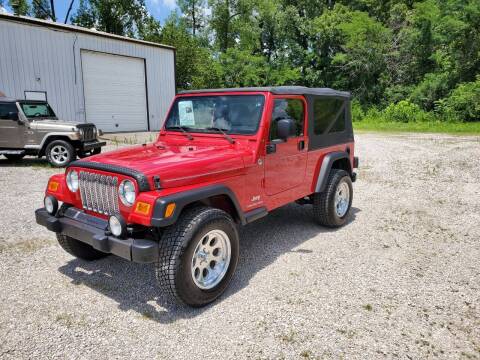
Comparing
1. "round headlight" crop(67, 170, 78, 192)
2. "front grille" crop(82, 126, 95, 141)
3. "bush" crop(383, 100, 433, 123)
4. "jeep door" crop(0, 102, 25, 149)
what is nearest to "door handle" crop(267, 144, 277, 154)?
"round headlight" crop(67, 170, 78, 192)

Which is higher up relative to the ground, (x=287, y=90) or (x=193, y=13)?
(x=193, y=13)

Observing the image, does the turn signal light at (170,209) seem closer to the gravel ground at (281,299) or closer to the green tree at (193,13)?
the gravel ground at (281,299)

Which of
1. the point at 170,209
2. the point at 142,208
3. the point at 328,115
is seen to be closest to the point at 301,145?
the point at 328,115

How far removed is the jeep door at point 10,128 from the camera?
10.1 meters

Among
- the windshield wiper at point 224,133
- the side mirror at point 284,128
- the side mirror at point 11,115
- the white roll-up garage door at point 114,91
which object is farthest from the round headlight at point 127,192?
the white roll-up garage door at point 114,91

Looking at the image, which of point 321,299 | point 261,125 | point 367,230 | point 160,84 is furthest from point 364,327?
point 160,84

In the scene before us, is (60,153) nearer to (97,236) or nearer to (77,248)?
(77,248)

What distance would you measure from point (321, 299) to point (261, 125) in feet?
5.97

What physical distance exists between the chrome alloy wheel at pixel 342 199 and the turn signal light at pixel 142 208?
323 centimetres

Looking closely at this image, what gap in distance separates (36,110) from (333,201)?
361 inches

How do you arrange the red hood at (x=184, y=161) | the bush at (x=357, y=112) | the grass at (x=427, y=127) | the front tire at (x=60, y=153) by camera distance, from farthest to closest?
the bush at (x=357, y=112) → the grass at (x=427, y=127) → the front tire at (x=60, y=153) → the red hood at (x=184, y=161)

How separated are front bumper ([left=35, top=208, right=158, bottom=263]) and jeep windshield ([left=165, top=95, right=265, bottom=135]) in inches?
62.5

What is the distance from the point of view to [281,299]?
138 inches

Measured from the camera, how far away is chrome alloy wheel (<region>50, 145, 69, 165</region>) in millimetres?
10086
